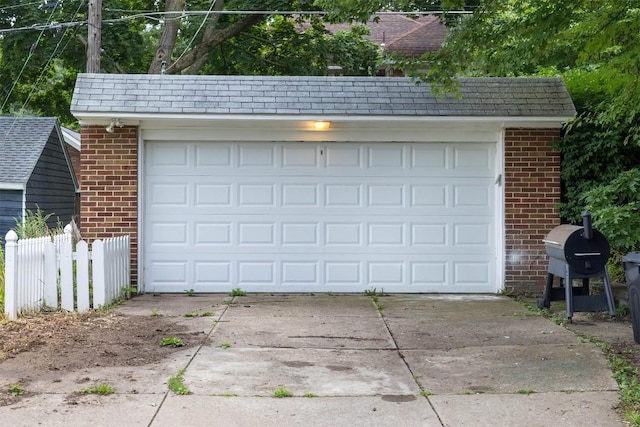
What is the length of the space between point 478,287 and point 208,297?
4.08 metres

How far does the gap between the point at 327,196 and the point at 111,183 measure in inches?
128

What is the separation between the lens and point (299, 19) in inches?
815

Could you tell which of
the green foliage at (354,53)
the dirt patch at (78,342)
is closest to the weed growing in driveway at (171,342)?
the dirt patch at (78,342)

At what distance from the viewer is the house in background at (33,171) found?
1822 cm

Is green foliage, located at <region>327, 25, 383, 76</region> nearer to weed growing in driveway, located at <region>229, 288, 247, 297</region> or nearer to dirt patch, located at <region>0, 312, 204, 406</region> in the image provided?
weed growing in driveway, located at <region>229, 288, 247, 297</region>

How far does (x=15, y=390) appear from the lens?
17.5 ft

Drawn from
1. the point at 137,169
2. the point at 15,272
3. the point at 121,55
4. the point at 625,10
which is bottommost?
the point at 15,272

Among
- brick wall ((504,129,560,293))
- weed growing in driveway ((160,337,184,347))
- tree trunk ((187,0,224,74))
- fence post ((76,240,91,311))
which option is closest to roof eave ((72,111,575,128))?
brick wall ((504,129,560,293))

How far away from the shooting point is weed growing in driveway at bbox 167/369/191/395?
17.5 ft

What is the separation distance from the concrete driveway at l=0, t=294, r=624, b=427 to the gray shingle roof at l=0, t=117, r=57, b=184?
36.8 ft

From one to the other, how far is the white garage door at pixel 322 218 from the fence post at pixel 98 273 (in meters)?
1.80

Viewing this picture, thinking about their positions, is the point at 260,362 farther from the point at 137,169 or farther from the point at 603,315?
the point at 137,169

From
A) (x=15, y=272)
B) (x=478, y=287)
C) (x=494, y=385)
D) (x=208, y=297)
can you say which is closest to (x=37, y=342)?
(x=15, y=272)

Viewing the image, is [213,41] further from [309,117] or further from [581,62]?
[581,62]
